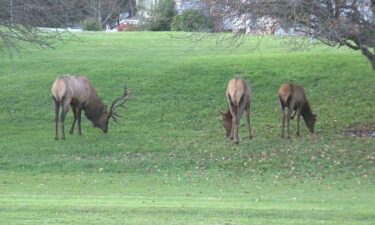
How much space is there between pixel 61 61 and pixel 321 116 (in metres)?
12.5

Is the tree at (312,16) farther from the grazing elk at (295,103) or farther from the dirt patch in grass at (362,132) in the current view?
the dirt patch in grass at (362,132)

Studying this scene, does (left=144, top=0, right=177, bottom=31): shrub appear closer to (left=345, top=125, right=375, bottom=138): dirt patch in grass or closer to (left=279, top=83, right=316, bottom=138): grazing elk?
(left=279, top=83, right=316, bottom=138): grazing elk

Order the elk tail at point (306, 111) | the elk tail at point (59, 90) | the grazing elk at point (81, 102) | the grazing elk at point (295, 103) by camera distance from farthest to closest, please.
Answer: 1. the elk tail at point (306, 111)
2. the grazing elk at point (81, 102)
3. the elk tail at point (59, 90)
4. the grazing elk at point (295, 103)

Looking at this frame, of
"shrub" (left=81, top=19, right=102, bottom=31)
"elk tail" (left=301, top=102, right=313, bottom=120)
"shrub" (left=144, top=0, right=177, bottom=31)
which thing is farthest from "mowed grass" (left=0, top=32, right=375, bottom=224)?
"shrub" (left=81, top=19, right=102, bottom=31)

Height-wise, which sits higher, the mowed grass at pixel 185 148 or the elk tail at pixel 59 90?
the elk tail at pixel 59 90

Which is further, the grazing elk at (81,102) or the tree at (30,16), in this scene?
the grazing elk at (81,102)

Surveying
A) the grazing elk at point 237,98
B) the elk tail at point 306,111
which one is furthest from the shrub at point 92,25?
the grazing elk at point 237,98

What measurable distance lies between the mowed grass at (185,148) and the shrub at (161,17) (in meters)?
14.5

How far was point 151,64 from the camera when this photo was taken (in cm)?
3094

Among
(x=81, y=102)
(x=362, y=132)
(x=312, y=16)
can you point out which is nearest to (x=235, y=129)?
(x=362, y=132)

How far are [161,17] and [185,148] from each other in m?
34.2

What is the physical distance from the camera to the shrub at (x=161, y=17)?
Result: 163 ft

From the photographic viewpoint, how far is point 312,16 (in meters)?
18.2

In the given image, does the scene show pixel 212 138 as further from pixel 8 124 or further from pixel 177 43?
pixel 177 43
